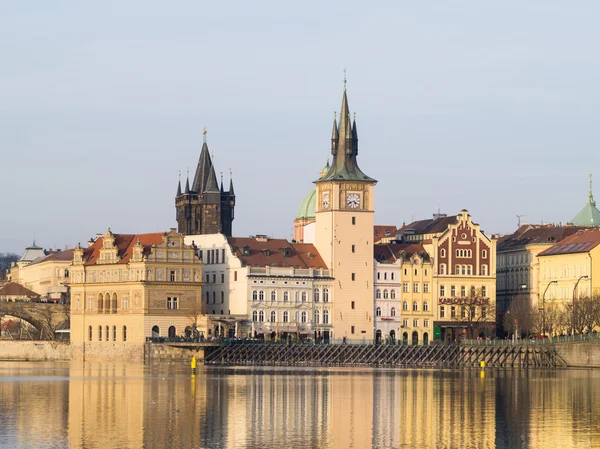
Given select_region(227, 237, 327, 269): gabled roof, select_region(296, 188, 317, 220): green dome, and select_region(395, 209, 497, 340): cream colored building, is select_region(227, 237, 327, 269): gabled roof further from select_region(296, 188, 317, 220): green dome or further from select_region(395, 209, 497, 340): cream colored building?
select_region(296, 188, 317, 220): green dome

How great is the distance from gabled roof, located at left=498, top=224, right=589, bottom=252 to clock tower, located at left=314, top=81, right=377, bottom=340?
22450 mm

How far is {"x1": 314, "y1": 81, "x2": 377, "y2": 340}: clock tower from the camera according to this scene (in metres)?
156

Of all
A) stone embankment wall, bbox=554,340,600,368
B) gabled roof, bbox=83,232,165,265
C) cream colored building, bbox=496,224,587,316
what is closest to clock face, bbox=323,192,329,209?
gabled roof, bbox=83,232,165,265

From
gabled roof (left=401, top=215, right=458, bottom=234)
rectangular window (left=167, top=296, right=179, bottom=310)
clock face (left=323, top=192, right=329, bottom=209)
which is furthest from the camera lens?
gabled roof (left=401, top=215, right=458, bottom=234)

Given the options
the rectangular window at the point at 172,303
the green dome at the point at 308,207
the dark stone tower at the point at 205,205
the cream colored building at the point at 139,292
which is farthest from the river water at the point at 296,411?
the green dome at the point at 308,207

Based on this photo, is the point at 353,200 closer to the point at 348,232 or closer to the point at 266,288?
the point at 348,232

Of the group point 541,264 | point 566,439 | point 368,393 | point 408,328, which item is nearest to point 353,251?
point 408,328

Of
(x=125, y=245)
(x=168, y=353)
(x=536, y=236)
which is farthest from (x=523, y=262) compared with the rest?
(x=168, y=353)

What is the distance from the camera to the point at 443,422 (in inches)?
2677

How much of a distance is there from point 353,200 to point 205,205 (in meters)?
23.8

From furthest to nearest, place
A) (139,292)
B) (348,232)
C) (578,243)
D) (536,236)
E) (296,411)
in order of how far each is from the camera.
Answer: (536,236) < (578,243) < (348,232) < (139,292) < (296,411)

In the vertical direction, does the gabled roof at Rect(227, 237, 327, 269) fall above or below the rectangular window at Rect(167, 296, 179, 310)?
above

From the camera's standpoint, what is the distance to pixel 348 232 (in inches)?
6161

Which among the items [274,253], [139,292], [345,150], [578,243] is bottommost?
[139,292]
